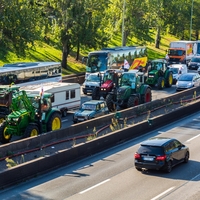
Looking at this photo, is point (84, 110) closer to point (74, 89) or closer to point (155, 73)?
point (74, 89)

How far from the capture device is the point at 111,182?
2148cm

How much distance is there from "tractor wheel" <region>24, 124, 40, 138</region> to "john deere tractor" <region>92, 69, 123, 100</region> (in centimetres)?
1341

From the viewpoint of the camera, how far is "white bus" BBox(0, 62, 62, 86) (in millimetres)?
39812

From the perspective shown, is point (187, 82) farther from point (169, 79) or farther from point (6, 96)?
point (6, 96)

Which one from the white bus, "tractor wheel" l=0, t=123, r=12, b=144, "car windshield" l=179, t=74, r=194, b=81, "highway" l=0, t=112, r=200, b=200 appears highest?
the white bus

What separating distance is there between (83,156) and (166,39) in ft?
235

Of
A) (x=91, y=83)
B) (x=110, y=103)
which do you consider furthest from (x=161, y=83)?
(x=110, y=103)

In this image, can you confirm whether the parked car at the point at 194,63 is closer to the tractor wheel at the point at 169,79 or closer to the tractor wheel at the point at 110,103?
the tractor wheel at the point at 169,79

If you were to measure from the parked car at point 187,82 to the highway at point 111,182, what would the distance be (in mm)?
21172

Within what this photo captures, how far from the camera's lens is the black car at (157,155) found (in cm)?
2216

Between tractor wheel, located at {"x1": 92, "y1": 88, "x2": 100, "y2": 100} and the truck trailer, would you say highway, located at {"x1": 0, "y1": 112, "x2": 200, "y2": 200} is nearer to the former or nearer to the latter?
the truck trailer

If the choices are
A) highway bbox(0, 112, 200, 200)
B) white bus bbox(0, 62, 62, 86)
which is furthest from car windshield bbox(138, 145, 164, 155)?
white bus bbox(0, 62, 62, 86)

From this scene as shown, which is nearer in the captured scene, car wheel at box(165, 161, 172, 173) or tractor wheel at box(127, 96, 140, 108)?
car wheel at box(165, 161, 172, 173)

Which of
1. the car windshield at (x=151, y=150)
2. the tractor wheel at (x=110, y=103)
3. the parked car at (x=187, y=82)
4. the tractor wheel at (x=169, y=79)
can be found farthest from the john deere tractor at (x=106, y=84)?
the car windshield at (x=151, y=150)
